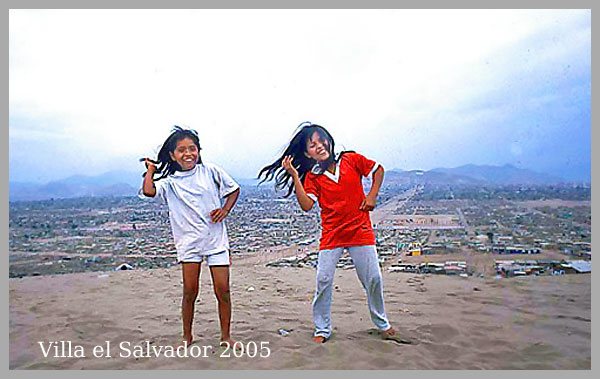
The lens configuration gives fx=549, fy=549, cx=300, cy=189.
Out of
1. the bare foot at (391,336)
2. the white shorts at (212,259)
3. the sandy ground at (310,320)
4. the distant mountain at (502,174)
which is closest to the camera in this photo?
the sandy ground at (310,320)

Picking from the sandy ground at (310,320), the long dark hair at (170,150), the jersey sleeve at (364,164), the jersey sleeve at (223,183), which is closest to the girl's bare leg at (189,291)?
the sandy ground at (310,320)

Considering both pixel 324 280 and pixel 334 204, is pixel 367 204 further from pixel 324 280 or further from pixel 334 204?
pixel 324 280

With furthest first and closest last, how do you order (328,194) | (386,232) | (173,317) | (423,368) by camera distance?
(386,232) < (173,317) < (328,194) < (423,368)

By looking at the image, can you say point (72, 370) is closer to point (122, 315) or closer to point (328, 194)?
point (122, 315)

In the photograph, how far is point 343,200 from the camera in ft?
9.99

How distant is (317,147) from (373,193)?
412mm

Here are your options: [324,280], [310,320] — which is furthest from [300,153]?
[310,320]

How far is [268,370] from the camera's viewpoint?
281 cm

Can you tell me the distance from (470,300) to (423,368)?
1.23 m

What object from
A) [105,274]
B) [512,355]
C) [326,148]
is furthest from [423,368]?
[105,274]

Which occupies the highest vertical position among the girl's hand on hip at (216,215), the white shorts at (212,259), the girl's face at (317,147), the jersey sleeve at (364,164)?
the girl's face at (317,147)

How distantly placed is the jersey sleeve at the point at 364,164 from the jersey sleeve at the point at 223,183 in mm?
685

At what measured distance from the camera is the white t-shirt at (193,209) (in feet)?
9.90

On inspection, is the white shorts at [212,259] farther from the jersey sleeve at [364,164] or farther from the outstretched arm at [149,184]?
the jersey sleeve at [364,164]
